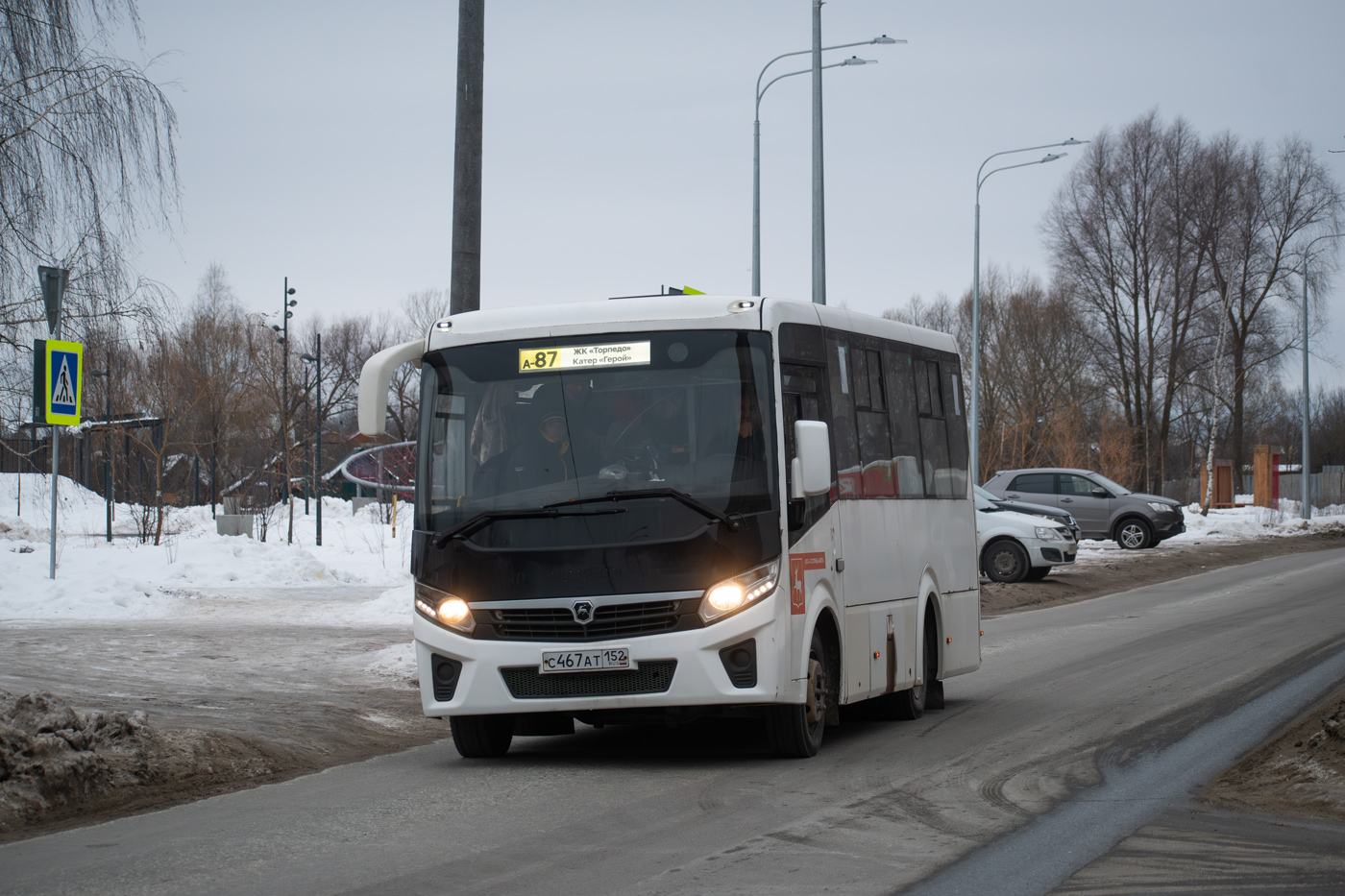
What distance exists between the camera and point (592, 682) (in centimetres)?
870

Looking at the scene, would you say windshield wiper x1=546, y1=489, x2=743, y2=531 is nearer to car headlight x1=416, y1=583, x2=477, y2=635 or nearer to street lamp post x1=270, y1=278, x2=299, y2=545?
car headlight x1=416, y1=583, x2=477, y2=635

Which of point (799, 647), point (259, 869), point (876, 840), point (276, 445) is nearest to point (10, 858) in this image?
point (259, 869)

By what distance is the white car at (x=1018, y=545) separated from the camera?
26.1m

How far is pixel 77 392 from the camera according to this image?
1686 cm

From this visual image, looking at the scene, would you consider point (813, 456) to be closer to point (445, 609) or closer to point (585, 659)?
point (585, 659)

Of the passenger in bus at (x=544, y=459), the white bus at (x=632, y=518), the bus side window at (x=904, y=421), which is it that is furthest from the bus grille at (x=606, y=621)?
the bus side window at (x=904, y=421)

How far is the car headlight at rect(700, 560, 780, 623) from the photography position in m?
8.62

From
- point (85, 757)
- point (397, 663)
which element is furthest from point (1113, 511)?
Answer: point (85, 757)

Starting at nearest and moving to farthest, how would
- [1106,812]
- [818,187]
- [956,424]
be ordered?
1. [1106,812]
2. [956,424]
3. [818,187]

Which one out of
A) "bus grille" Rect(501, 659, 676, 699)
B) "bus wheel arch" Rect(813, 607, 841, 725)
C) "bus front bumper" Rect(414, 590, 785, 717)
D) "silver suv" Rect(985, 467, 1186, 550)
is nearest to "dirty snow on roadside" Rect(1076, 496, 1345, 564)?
"silver suv" Rect(985, 467, 1186, 550)

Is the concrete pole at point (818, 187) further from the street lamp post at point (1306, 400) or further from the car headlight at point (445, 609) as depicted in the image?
the street lamp post at point (1306, 400)

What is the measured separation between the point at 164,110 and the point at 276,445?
36624 millimetres

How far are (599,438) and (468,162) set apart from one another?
5251 millimetres

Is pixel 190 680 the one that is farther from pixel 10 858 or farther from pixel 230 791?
pixel 10 858
